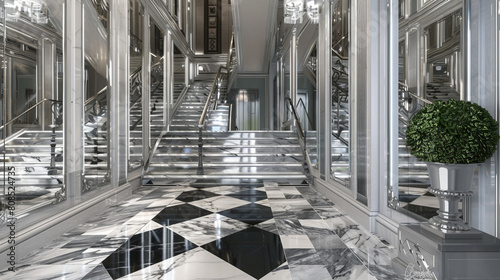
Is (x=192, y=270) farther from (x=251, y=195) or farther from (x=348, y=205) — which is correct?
(x=251, y=195)

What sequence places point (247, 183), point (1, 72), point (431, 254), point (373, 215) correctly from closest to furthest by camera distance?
point (431, 254) < point (1, 72) < point (373, 215) < point (247, 183)

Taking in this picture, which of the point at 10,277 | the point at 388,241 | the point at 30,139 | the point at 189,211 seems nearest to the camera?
the point at 10,277

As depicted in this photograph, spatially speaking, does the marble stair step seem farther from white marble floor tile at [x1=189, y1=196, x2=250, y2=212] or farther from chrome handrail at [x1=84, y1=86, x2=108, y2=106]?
chrome handrail at [x1=84, y1=86, x2=108, y2=106]

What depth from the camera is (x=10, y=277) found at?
163 cm

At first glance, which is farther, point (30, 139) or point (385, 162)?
point (385, 162)

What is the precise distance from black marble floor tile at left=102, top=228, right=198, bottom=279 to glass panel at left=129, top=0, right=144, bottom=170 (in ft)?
7.45

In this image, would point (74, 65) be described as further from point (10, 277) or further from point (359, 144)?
point (359, 144)

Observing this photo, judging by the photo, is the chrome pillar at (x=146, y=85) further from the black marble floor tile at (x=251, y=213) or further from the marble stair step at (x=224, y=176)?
the black marble floor tile at (x=251, y=213)

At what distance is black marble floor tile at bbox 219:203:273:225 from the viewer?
9.25 ft

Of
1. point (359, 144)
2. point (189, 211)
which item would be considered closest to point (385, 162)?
point (359, 144)

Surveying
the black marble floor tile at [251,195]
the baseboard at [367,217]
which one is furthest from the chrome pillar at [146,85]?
the baseboard at [367,217]

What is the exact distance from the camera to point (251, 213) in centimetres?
305

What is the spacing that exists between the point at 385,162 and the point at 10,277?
8.29 feet

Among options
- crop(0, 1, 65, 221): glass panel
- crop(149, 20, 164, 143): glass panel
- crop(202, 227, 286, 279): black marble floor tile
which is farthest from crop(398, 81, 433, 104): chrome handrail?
crop(149, 20, 164, 143): glass panel
